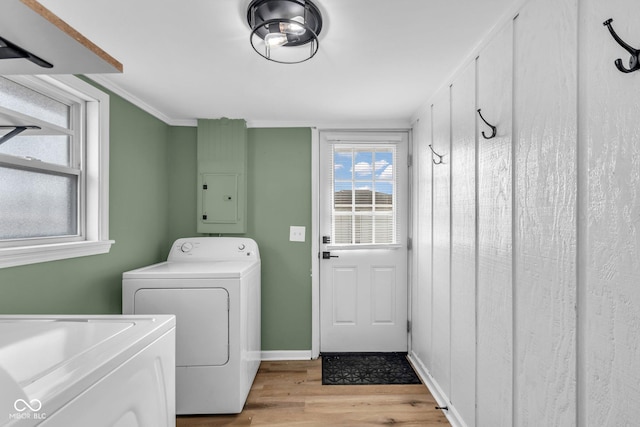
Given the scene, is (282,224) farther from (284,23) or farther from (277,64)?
(284,23)

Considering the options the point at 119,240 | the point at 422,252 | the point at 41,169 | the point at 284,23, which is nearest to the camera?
the point at 284,23

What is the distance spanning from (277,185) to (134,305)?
1503 mm

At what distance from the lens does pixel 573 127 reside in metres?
1.07

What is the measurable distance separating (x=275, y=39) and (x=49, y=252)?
4.95 feet

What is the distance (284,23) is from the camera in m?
1.41

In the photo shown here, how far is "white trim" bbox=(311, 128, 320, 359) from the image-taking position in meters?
3.12

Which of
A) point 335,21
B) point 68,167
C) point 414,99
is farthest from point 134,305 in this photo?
point 414,99

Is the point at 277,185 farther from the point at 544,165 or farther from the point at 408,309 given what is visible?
the point at 544,165

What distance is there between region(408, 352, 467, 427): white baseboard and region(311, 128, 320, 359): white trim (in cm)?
87

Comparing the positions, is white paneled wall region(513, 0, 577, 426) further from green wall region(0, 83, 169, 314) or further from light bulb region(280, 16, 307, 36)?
green wall region(0, 83, 169, 314)

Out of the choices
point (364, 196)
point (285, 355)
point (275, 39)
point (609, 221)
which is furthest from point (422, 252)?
point (275, 39)

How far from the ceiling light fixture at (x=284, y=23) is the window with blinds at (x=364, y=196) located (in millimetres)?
1568

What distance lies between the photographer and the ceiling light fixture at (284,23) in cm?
136

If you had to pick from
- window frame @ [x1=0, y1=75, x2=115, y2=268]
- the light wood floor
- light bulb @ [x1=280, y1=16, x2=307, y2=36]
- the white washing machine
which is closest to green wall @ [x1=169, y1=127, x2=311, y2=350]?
Answer: the light wood floor
